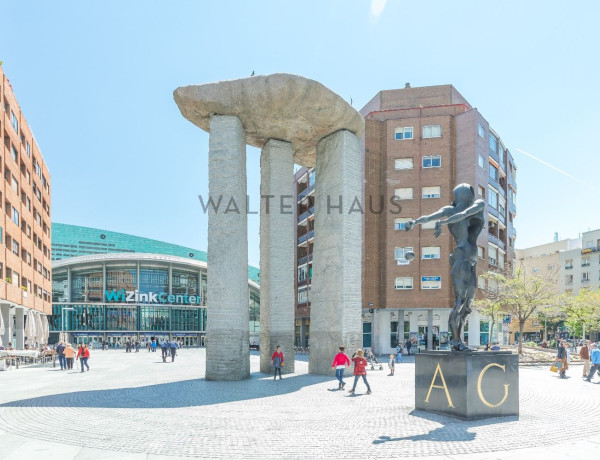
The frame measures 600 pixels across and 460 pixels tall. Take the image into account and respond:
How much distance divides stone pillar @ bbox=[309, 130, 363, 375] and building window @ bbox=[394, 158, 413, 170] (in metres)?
22.8

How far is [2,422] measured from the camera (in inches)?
419

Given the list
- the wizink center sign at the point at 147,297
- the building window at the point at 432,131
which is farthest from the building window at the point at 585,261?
the wizink center sign at the point at 147,297

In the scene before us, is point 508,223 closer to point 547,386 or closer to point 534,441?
point 547,386

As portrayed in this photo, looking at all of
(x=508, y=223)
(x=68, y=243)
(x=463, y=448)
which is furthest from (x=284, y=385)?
(x=68, y=243)

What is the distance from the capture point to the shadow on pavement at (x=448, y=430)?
895 centimetres

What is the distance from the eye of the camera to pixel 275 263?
22.9 m

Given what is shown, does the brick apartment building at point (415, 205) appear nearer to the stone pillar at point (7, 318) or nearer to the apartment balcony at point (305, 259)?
the apartment balcony at point (305, 259)

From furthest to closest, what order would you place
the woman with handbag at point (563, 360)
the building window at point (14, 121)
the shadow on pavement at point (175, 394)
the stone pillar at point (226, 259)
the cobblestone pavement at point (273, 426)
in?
the building window at point (14, 121) → the woman with handbag at point (563, 360) → the stone pillar at point (226, 259) → the shadow on pavement at point (175, 394) → the cobblestone pavement at point (273, 426)

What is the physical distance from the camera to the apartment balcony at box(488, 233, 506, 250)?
160ft

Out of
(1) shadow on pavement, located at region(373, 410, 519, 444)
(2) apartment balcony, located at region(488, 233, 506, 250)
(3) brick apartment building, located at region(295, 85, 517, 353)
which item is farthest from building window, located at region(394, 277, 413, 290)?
(1) shadow on pavement, located at region(373, 410, 519, 444)

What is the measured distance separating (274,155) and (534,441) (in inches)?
673

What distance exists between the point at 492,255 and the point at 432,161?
1198 centimetres

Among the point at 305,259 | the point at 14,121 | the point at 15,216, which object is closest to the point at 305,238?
the point at 305,259

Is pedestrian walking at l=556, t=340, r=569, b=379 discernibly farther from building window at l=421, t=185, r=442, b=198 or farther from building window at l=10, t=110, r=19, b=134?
building window at l=10, t=110, r=19, b=134
